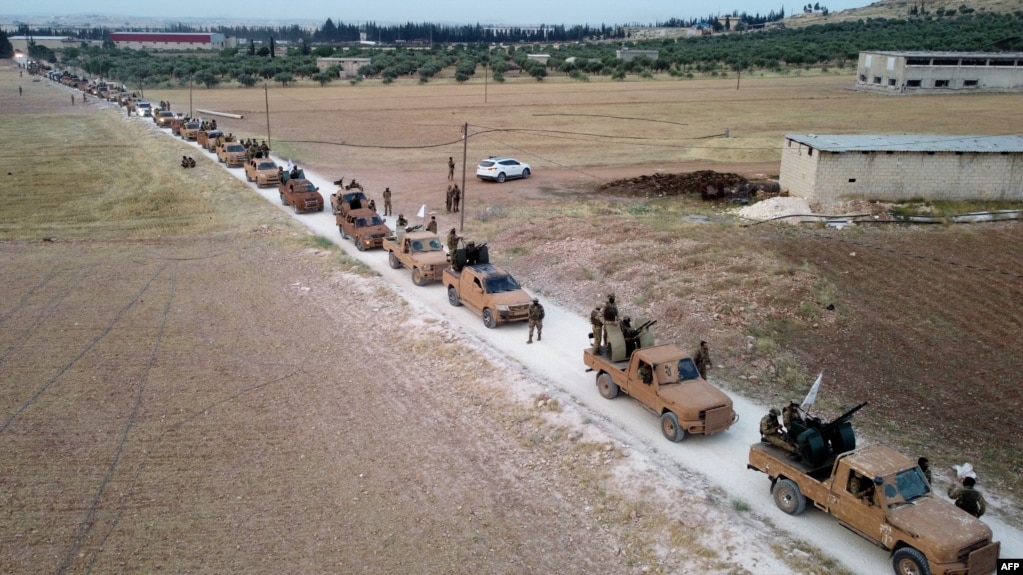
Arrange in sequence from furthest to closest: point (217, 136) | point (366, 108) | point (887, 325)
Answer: point (366, 108) → point (217, 136) → point (887, 325)

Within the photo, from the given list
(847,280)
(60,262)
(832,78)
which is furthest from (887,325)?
(832,78)

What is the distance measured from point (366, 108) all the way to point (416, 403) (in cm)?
6316

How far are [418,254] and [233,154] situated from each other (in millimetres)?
25047

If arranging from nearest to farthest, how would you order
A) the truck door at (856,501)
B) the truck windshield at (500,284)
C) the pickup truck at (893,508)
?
the pickup truck at (893,508) → the truck door at (856,501) → the truck windshield at (500,284)

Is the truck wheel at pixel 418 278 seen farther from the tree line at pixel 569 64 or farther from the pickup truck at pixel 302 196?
the tree line at pixel 569 64

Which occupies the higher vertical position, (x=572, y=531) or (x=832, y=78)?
(x=832, y=78)

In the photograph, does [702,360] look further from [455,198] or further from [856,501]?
[455,198]

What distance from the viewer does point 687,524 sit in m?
12.1

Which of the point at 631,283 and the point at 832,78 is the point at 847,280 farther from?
the point at 832,78

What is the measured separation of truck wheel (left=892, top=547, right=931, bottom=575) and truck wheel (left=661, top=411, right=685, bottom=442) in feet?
13.8

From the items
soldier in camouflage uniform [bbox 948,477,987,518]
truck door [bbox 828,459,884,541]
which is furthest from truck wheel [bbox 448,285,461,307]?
soldier in camouflage uniform [bbox 948,477,987,518]

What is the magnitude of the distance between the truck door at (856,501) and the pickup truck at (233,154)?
38.6 metres

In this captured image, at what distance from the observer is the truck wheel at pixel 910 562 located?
10.4m

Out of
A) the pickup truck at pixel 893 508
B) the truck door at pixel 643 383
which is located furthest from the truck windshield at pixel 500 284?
the pickup truck at pixel 893 508
